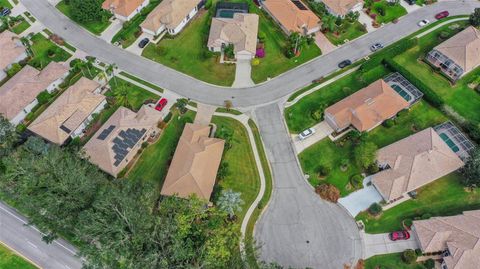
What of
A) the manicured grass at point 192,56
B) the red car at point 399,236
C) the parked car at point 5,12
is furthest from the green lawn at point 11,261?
the parked car at point 5,12

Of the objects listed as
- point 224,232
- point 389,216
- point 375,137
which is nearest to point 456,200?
point 389,216

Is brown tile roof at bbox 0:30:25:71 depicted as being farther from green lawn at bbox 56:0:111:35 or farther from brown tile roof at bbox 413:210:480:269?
brown tile roof at bbox 413:210:480:269

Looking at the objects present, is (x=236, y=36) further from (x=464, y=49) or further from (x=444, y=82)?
(x=464, y=49)

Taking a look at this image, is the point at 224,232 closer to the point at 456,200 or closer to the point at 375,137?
the point at 375,137

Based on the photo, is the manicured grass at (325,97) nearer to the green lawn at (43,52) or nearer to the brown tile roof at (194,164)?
the brown tile roof at (194,164)

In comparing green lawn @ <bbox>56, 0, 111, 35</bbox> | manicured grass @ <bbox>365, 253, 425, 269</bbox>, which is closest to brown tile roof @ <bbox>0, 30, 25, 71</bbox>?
green lawn @ <bbox>56, 0, 111, 35</bbox>

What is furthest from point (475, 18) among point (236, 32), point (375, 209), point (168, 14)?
point (168, 14)
